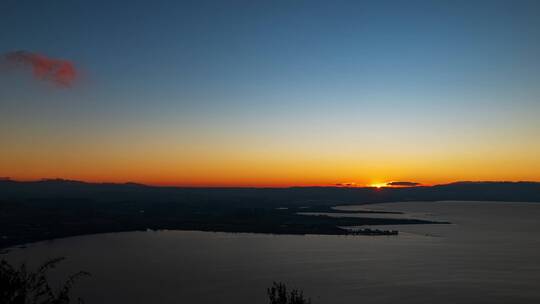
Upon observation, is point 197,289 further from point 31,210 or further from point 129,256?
point 31,210

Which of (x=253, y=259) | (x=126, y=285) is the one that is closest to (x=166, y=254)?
(x=253, y=259)

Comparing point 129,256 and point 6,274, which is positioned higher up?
point 6,274

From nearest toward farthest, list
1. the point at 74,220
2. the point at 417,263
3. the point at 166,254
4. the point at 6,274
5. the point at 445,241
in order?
the point at 6,274
the point at 417,263
the point at 166,254
the point at 445,241
the point at 74,220

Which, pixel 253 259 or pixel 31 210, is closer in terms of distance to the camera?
pixel 253 259

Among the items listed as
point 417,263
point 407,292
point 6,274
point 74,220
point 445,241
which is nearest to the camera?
point 6,274

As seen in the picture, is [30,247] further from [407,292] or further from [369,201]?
[369,201]

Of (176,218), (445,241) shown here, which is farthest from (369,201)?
(445,241)
